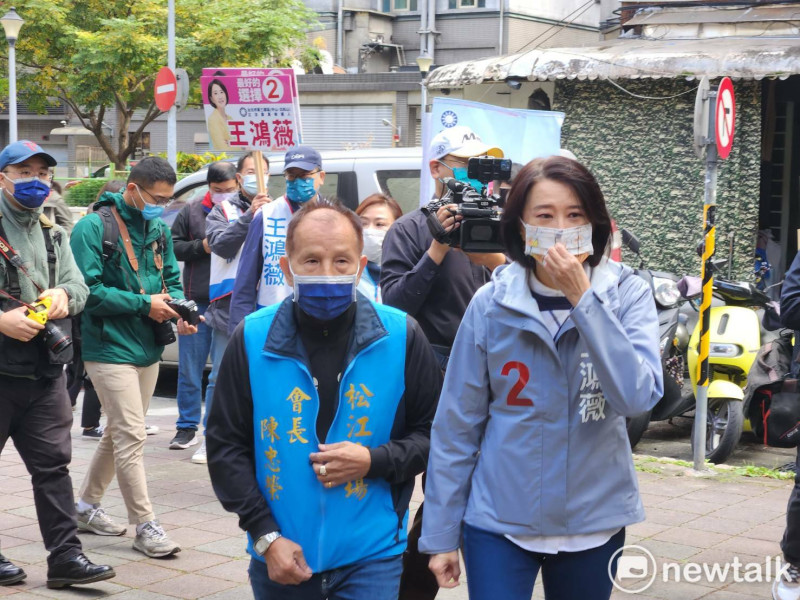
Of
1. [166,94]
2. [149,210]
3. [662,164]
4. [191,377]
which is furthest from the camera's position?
[166,94]

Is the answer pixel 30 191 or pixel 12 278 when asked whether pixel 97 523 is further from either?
pixel 30 191

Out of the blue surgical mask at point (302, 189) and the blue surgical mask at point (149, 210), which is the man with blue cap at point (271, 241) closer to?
the blue surgical mask at point (302, 189)

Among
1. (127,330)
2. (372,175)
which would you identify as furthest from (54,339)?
(372,175)

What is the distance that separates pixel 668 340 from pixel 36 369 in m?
5.23

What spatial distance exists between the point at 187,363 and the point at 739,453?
428cm

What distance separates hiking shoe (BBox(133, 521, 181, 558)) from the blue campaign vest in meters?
2.75

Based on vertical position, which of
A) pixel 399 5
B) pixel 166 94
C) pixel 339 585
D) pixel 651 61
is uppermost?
pixel 399 5

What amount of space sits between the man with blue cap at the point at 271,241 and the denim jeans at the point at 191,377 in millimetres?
2219

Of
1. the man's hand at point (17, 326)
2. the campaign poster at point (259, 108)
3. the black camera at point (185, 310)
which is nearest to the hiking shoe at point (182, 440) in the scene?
the campaign poster at point (259, 108)

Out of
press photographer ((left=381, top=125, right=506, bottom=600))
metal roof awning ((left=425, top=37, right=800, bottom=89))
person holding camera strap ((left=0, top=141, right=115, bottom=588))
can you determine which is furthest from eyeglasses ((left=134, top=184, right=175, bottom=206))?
metal roof awning ((left=425, top=37, right=800, bottom=89))

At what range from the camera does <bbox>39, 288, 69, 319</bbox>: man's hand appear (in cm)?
509

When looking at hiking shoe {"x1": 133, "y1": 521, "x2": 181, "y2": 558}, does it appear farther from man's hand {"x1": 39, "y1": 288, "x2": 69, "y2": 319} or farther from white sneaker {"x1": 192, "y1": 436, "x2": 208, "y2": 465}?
white sneaker {"x1": 192, "y1": 436, "x2": 208, "y2": 465}

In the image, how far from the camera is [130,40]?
28.7 metres

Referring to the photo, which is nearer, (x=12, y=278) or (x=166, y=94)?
(x=12, y=278)
